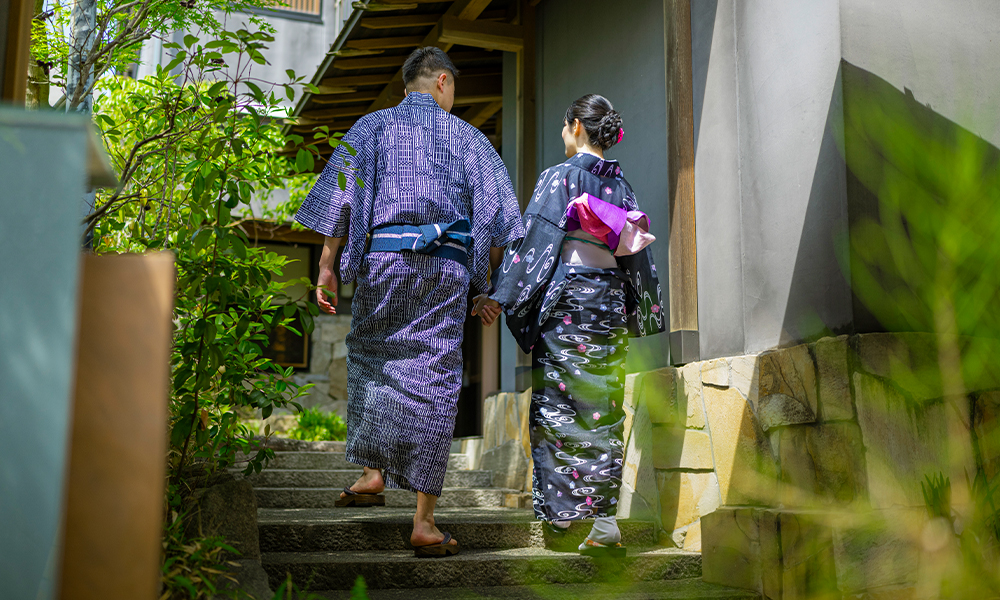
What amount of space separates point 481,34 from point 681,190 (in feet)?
8.08

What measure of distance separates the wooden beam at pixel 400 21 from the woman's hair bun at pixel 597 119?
8.83 feet

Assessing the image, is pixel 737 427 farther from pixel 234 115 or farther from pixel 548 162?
pixel 548 162

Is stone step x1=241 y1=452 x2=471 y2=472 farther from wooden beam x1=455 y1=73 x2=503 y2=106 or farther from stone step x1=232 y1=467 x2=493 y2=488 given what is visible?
wooden beam x1=455 y1=73 x2=503 y2=106

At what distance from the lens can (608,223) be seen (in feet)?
10.8

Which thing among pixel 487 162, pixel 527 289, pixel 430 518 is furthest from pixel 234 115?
pixel 430 518

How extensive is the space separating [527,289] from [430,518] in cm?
96

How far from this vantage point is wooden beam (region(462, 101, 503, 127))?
7.46 m

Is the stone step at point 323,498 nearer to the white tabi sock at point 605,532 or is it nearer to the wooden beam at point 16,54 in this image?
the white tabi sock at point 605,532

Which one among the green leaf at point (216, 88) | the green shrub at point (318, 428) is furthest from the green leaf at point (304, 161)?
the green shrub at point (318, 428)

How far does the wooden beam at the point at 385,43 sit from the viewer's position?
607cm

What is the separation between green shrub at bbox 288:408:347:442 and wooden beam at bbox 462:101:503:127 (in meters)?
3.38

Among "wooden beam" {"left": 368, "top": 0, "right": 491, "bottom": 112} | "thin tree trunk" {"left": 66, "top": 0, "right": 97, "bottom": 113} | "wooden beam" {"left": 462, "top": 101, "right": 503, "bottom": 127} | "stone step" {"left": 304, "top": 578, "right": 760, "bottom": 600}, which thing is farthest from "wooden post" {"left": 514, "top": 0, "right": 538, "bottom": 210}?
"stone step" {"left": 304, "top": 578, "right": 760, "bottom": 600}

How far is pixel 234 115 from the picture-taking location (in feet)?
9.53

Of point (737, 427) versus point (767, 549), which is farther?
point (737, 427)
